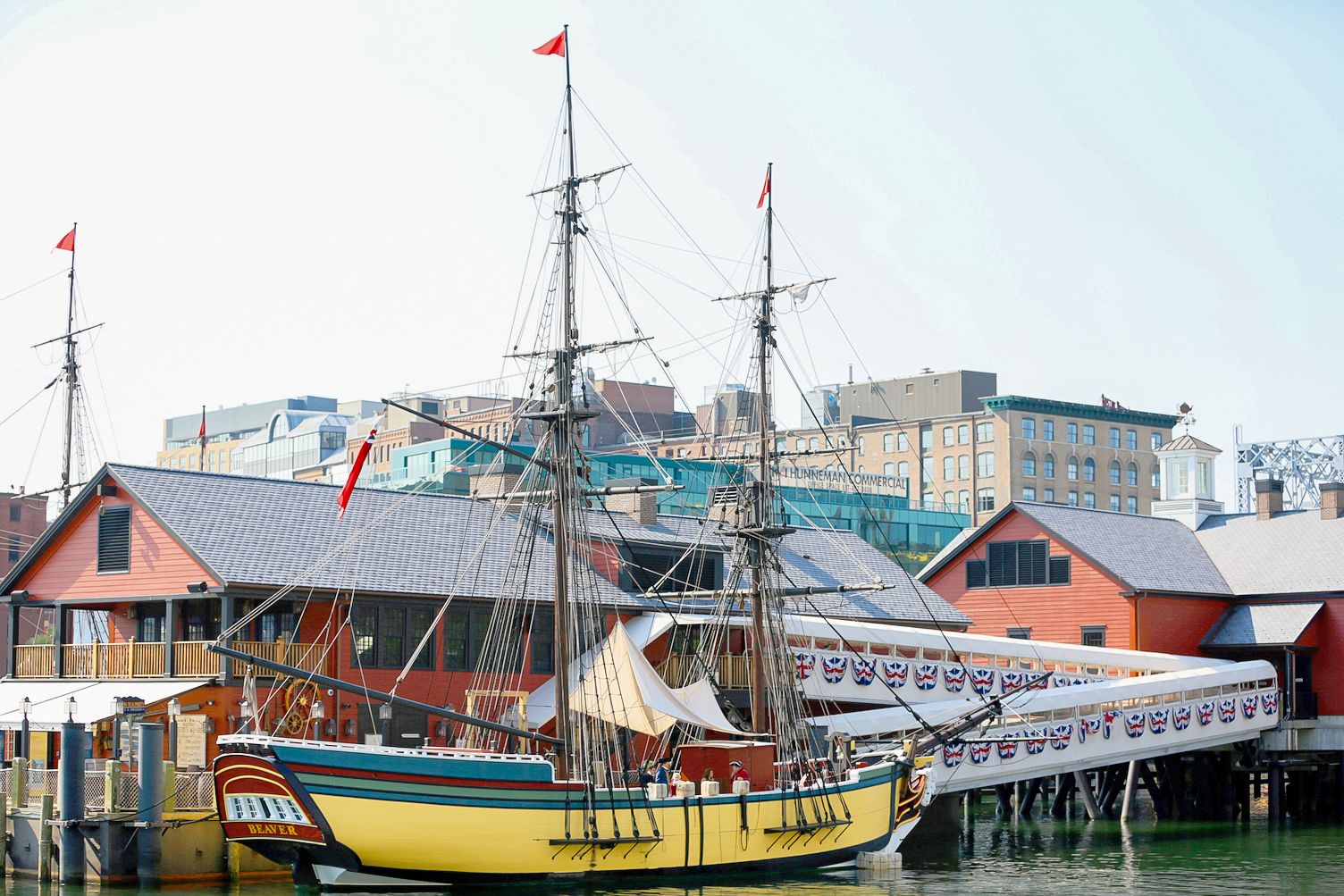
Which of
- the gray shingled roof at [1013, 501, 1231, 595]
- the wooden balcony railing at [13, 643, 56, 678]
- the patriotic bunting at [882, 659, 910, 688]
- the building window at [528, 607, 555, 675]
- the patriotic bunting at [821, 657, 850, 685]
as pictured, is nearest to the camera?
the wooden balcony railing at [13, 643, 56, 678]

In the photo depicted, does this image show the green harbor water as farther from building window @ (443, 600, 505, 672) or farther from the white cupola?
the white cupola

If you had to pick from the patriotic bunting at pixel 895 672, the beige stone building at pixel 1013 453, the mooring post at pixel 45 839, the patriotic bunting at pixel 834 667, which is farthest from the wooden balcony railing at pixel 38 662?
the beige stone building at pixel 1013 453

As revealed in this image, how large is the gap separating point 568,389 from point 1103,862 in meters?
17.6

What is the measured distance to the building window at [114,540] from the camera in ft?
156

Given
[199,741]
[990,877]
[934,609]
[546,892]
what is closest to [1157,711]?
[934,609]

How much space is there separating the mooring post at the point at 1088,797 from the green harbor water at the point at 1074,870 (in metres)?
2.31

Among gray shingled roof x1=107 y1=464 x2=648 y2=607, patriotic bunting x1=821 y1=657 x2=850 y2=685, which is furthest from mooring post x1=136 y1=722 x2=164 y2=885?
patriotic bunting x1=821 y1=657 x2=850 y2=685

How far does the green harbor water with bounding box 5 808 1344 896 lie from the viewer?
126 feet

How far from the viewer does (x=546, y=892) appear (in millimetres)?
36938

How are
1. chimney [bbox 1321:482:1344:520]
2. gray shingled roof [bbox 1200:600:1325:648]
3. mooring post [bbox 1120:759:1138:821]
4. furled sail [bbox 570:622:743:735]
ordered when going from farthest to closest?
chimney [bbox 1321:482:1344:520], gray shingled roof [bbox 1200:600:1325:648], mooring post [bbox 1120:759:1138:821], furled sail [bbox 570:622:743:735]

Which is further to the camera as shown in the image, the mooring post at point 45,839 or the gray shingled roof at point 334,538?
the gray shingled roof at point 334,538

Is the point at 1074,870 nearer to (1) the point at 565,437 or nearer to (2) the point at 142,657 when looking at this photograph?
(1) the point at 565,437

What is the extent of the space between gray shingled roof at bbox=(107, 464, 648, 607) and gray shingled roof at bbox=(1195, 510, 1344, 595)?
24.5 metres

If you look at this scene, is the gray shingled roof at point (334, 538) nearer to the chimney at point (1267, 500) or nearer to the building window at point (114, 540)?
the building window at point (114, 540)
